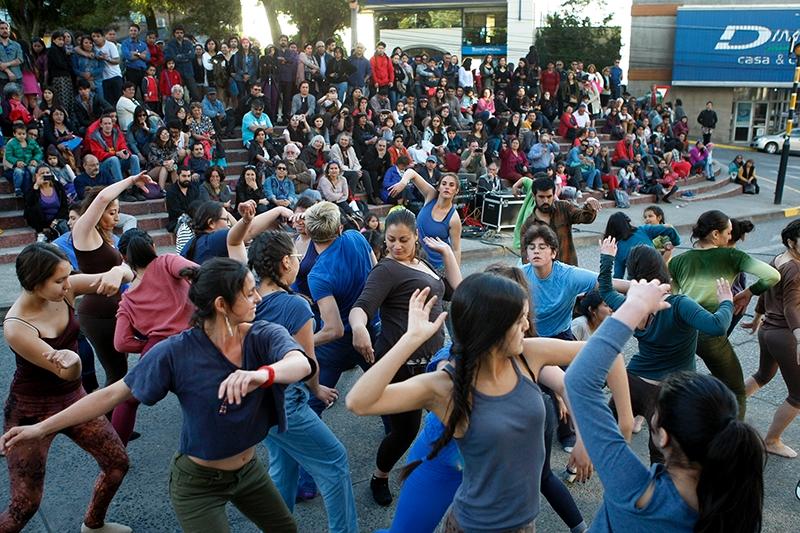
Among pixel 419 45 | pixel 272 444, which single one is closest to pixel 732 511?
pixel 272 444

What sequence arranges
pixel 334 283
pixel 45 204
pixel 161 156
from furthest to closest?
pixel 161 156 → pixel 45 204 → pixel 334 283

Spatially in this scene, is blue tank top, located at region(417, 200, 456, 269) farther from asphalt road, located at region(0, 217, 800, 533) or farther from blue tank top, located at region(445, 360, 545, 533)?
blue tank top, located at region(445, 360, 545, 533)

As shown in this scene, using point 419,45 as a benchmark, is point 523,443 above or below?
below

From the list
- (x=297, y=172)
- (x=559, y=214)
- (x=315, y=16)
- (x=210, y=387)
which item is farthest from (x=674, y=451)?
(x=315, y=16)

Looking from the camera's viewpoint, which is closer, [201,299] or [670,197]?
[201,299]

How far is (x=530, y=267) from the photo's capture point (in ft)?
13.6

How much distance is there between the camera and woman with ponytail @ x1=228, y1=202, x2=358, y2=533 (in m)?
3.16

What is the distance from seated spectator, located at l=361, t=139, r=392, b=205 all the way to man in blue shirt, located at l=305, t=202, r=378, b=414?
8689 millimetres

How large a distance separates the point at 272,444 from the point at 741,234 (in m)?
3.88

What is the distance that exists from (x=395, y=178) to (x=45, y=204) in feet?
19.5

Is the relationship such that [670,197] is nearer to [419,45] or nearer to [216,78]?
[216,78]

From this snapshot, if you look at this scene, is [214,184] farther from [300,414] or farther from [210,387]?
[210,387]

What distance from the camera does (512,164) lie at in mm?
14977

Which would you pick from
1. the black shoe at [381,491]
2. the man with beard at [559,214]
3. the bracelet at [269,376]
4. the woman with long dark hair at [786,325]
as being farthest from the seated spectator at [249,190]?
the bracelet at [269,376]
